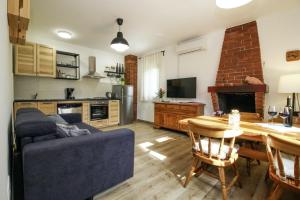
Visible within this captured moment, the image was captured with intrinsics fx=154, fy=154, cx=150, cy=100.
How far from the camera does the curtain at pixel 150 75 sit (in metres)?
5.34

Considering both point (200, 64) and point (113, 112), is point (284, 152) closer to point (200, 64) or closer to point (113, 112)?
point (200, 64)

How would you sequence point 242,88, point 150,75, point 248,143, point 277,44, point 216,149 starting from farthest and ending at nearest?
point 150,75 < point 242,88 < point 277,44 < point 248,143 < point 216,149

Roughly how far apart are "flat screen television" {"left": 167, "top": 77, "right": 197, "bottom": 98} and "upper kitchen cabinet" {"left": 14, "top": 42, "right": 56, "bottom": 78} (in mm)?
3355

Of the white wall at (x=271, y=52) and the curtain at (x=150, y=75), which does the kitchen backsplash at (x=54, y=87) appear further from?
the white wall at (x=271, y=52)

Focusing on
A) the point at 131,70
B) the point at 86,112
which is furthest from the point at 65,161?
the point at 131,70

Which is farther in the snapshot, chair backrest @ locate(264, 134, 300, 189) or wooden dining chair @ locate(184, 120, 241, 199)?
wooden dining chair @ locate(184, 120, 241, 199)

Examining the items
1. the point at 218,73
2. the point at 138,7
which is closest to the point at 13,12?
the point at 138,7

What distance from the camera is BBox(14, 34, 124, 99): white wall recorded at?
412cm

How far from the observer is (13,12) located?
1113 mm

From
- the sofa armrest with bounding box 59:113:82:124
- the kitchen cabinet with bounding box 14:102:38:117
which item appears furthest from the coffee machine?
the sofa armrest with bounding box 59:113:82:124

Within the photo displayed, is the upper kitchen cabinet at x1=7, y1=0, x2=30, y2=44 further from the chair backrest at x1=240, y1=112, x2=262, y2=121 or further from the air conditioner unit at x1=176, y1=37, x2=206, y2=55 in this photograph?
the air conditioner unit at x1=176, y1=37, x2=206, y2=55

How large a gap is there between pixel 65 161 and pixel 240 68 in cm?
362

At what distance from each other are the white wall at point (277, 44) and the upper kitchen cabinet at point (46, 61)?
5026mm

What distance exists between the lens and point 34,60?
3.92 metres
